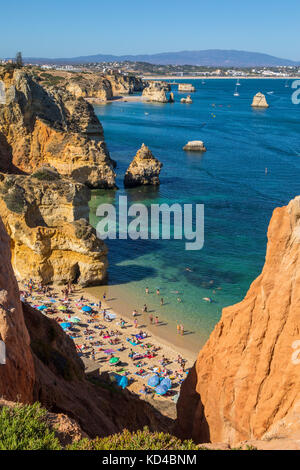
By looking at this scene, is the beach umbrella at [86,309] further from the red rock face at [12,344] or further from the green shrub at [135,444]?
the green shrub at [135,444]

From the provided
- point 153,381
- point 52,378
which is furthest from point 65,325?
point 52,378

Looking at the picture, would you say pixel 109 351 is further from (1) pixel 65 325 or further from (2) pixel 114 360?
(1) pixel 65 325

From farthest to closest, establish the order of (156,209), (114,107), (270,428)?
1. (114,107)
2. (156,209)
3. (270,428)

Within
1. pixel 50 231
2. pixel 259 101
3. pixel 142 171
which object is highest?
pixel 259 101

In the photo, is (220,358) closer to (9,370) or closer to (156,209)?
(9,370)
